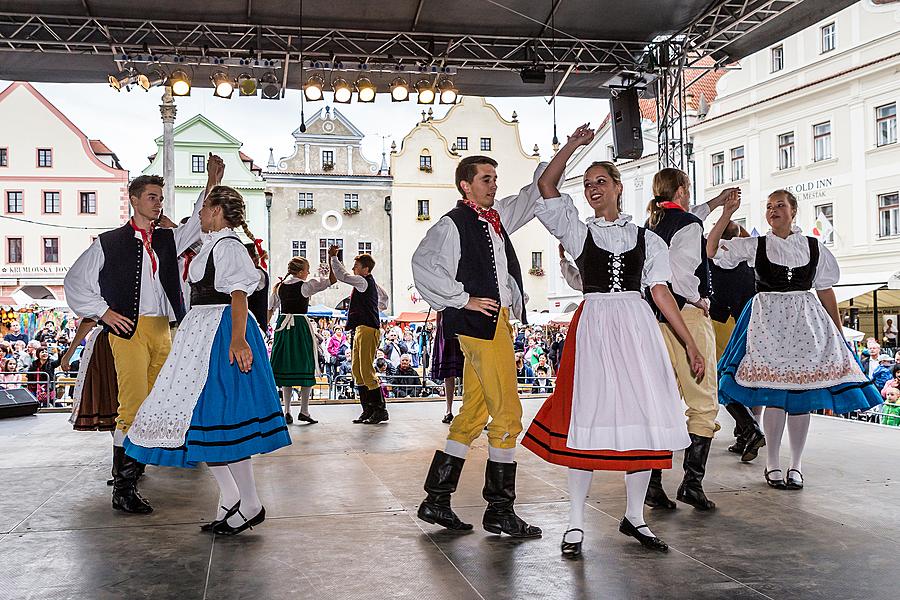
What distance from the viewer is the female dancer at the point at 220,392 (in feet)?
10.3

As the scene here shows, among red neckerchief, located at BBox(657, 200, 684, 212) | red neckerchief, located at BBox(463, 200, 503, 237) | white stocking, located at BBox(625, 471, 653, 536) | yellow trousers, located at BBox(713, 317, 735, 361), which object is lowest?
white stocking, located at BBox(625, 471, 653, 536)

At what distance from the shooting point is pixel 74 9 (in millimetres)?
7332

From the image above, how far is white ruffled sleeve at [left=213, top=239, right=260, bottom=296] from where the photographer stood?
3.24m

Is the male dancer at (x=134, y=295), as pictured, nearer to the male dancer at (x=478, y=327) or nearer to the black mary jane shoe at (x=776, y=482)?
the male dancer at (x=478, y=327)

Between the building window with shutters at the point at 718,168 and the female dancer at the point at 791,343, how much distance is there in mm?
17805

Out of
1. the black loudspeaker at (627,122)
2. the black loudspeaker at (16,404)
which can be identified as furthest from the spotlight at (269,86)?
the black loudspeaker at (16,404)

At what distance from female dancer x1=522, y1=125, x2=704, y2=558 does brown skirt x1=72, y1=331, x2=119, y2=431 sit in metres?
2.30

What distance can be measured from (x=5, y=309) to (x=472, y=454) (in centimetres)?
1549

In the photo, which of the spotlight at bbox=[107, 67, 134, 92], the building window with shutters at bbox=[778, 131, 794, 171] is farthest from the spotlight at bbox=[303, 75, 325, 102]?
the building window with shutters at bbox=[778, 131, 794, 171]

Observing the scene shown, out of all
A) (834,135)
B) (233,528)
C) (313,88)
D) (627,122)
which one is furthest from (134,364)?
(834,135)

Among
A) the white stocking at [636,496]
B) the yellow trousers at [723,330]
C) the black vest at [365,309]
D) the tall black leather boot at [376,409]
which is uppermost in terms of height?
the black vest at [365,309]

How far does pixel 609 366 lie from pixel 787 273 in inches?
66.6

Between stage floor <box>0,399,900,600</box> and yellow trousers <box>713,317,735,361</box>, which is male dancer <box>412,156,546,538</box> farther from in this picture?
yellow trousers <box>713,317,735,361</box>

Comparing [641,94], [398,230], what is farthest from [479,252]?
[398,230]
